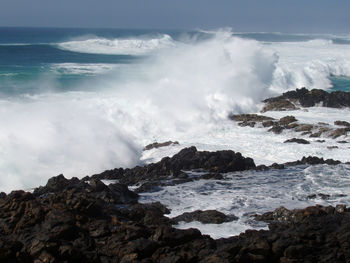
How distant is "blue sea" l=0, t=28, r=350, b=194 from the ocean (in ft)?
0.17

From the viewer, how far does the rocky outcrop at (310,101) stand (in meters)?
25.4

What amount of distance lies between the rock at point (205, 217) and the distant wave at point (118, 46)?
166ft

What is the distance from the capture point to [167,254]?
23.1 feet

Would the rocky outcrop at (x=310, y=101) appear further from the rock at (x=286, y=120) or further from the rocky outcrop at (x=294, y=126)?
the rock at (x=286, y=120)

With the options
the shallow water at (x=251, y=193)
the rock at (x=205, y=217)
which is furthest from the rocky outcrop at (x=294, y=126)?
the rock at (x=205, y=217)

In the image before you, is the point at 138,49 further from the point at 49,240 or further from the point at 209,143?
the point at 49,240

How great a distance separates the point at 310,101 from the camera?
25.7 m

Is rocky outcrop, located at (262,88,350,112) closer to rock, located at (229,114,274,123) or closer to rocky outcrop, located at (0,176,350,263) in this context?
rock, located at (229,114,274,123)

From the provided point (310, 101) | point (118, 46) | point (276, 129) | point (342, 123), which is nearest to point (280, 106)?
point (310, 101)

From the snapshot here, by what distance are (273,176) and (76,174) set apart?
6093 mm

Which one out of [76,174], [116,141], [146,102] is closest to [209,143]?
[116,141]

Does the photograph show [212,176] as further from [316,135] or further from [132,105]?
[132,105]

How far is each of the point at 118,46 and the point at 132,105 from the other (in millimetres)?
41334

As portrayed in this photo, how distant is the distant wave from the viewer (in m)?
60.5
